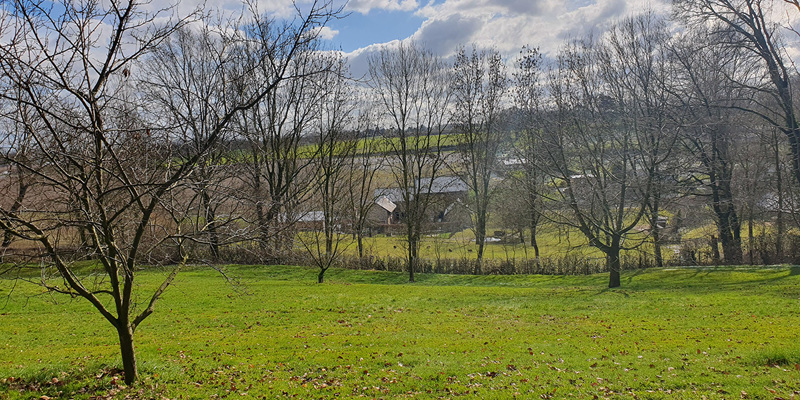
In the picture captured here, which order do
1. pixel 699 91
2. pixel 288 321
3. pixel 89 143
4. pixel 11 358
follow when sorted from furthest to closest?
pixel 699 91
pixel 288 321
pixel 11 358
pixel 89 143

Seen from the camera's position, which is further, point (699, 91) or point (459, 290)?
point (699, 91)

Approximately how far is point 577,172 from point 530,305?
7877mm

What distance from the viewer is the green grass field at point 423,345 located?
6.29m

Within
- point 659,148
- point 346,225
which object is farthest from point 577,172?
point 346,225

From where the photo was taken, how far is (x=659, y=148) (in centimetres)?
1847

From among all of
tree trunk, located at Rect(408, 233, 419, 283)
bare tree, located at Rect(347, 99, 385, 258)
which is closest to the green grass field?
tree trunk, located at Rect(408, 233, 419, 283)

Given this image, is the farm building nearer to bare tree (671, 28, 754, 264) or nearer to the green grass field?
bare tree (671, 28, 754, 264)

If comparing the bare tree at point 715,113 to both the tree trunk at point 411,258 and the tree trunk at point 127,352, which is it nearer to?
the tree trunk at point 411,258

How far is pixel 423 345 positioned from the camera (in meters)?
9.09

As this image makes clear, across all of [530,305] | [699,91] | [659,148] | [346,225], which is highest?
[699,91]

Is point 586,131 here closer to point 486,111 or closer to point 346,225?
point 486,111

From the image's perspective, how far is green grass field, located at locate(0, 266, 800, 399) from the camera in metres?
6.29

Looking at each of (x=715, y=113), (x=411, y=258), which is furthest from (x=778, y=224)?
(x=411, y=258)

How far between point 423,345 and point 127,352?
4.97 meters
